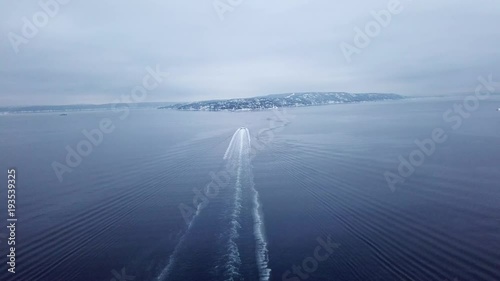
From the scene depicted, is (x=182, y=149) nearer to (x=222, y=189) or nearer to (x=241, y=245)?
(x=222, y=189)

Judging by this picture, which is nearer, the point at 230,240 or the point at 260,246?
the point at 260,246

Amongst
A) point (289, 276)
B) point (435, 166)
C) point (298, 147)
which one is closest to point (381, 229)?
point (289, 276)

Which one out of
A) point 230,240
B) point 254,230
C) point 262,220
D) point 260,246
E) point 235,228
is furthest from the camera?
point 262,220

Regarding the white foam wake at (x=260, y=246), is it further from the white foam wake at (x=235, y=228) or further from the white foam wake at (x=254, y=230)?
the white foam wake at (x=235, y=228)

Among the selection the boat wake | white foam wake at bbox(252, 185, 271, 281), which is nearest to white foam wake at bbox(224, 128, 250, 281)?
the boat wake

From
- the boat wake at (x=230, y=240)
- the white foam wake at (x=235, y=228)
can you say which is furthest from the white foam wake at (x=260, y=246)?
the white foam wake at (x=235, y=228)

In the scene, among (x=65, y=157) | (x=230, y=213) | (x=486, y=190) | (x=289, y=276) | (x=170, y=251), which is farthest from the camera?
(x=65, y=157)

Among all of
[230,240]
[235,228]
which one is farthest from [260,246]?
[235,228]

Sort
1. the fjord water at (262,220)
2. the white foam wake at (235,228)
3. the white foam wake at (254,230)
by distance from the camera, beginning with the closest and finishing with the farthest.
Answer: the white foam wake at (235,228) → the white foam wake at (254,230) → the fjord water at (262,220)

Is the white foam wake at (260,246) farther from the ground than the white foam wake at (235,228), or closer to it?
closer to it

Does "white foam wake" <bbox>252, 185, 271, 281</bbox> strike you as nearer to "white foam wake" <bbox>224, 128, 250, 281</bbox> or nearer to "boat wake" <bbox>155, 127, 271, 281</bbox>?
"boat wake" <bbox>155, 127, 271, 281</bbox>

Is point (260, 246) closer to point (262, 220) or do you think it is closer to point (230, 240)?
point (230, 240)
